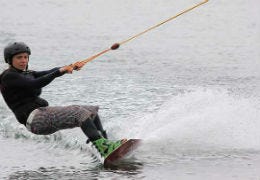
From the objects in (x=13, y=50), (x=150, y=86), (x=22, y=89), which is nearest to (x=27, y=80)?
(x=22, y=89)

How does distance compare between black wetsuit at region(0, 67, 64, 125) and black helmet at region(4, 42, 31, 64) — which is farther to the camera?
black helmet at region(4, 42, 31, 64)

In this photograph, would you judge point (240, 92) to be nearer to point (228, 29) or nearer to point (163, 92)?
point (163, 92)

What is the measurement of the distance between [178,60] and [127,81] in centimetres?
262

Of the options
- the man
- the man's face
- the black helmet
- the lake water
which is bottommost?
the lake water

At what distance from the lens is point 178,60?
51.5ft

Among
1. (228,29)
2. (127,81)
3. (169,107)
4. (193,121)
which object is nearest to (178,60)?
(127,81)

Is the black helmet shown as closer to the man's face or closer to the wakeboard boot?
the man's face

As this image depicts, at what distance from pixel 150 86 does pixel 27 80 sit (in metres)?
5.38

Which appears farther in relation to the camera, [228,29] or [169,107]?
[228,29]

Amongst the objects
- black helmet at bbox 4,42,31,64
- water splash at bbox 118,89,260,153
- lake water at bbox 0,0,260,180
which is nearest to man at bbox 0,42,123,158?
black helmet at bbox 4,42,31,64

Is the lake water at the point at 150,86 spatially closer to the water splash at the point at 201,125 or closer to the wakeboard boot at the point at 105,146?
the water splash at the point at 201,125

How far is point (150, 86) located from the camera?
12930 millimetres

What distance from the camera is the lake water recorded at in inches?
307

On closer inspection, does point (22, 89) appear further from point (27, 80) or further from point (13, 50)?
point (13, 50)
